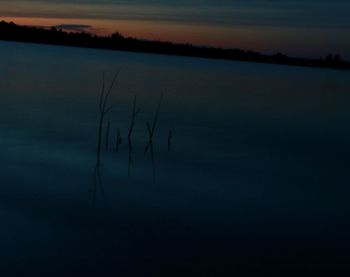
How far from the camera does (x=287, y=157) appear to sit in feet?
44.1

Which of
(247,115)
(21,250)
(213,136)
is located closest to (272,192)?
(21,250)

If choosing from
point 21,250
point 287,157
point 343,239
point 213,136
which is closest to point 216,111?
point 213,136

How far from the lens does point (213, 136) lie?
1588 cm

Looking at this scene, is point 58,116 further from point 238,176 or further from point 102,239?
point 102,239

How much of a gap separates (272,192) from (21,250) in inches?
188

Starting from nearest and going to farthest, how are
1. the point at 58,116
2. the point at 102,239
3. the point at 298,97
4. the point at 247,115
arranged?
the point at 102,239
the point at 58,116
the point at 247,115
the point at 298,97

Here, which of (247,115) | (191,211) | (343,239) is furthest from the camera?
(247,115)

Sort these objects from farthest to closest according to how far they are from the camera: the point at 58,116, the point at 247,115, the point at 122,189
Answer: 1. the point at 247,115
2. the point at 58,116
3. the point at 122,189

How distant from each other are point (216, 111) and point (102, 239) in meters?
16.4

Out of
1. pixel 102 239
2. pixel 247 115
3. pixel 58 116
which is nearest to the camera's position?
pixel 102 239

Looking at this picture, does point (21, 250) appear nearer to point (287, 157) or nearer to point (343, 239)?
point (343, 239)

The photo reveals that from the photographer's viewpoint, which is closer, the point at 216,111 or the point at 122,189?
the point at 122,189

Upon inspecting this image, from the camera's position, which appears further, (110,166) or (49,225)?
(110,166)

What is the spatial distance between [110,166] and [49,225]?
360 cm
